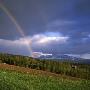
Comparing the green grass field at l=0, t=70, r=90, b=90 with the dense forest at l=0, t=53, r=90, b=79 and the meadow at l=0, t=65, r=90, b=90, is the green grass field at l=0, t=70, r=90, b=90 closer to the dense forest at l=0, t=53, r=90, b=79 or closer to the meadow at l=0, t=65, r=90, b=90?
the meadow at l=0, t=65, r=90, b=90

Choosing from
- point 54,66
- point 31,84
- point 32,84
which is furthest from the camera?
point 54,66

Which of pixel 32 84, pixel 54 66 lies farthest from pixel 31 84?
pixel 54 66

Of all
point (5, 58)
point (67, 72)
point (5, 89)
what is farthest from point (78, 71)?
point (5, 89)

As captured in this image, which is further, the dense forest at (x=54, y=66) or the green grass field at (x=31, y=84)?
the dense forest at (x=54, y=66)

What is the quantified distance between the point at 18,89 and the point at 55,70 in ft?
178

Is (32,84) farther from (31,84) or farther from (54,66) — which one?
(54,66)

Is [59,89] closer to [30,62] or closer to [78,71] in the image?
[78,71]

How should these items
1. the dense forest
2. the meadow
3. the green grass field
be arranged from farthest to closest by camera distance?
the dense forest → the meadow → the green grass field

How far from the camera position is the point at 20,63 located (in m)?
99.8

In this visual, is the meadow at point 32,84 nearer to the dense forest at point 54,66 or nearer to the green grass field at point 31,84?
the green grass field at point 31,84

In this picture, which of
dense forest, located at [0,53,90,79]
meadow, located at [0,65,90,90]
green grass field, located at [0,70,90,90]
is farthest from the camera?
dense forest, located at [0,53,90,79]

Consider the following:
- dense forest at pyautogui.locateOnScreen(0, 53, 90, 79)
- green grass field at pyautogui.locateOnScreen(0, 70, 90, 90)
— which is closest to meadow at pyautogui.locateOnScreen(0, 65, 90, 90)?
green grass field at pyautogui.locateOnScreen(0, 70, 90, 90)

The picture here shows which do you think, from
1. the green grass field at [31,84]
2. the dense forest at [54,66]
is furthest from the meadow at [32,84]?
the dense forest at [54,66]

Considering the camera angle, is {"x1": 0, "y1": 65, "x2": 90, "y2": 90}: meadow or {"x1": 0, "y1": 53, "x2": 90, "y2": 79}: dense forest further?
{"x1": 0, "y1": 53, "x2": 90, "y2": 79}: dense forest
